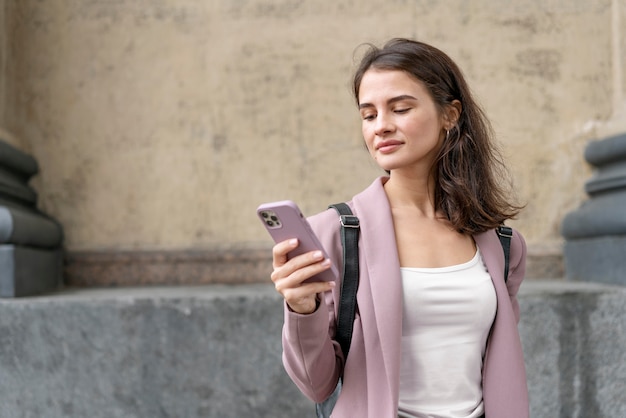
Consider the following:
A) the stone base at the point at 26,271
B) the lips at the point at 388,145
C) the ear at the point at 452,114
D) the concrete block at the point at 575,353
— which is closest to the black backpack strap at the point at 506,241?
the ear at the point at 452,114

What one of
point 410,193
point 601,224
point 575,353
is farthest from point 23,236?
point 601,224

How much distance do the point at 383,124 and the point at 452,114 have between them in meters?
0.30

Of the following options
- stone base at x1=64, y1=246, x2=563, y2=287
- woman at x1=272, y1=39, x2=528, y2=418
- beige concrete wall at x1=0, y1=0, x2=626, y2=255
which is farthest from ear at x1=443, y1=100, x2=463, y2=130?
stone base at x1=64, y1=246, x2=563, y2=287

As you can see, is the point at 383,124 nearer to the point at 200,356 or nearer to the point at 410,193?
the point at 410,193

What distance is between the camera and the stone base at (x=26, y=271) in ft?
11.5

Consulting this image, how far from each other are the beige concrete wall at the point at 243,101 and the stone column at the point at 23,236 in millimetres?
166

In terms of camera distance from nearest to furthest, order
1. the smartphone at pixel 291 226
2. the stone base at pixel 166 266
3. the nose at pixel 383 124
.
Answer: the smartphone at pixel 291 226 → the nose at pixel 383 124 → the stone base at pixel 166 266

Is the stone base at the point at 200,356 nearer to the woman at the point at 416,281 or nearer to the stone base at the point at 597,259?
the stone base at the point at 597,259

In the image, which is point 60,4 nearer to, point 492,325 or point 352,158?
point 352,158

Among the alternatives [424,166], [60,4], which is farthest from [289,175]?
[424,166]

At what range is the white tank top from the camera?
1.75 meters

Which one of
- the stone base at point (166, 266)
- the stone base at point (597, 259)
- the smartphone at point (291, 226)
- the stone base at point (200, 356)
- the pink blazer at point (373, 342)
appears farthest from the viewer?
the stone base at point (166, 266)

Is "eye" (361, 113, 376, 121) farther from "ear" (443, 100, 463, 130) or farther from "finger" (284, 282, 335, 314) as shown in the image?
"finger" (284, 282, 335, 314)

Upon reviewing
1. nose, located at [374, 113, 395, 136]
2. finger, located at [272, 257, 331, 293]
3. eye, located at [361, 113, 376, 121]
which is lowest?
finger, located at [272, 257, 331, 293]
